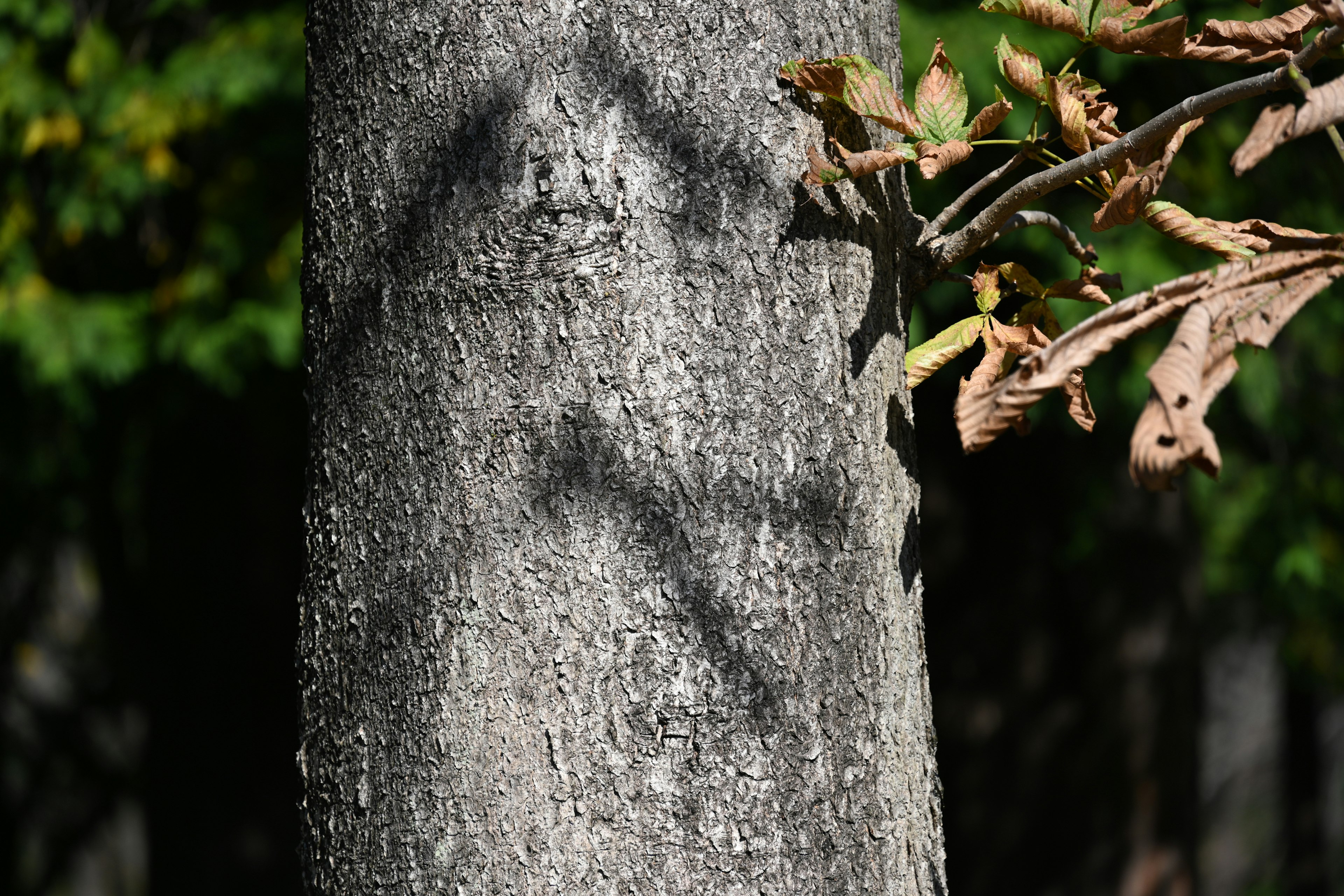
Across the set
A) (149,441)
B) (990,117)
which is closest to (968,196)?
(990,117)

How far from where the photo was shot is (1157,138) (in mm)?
1061

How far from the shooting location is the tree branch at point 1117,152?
96 centimetres

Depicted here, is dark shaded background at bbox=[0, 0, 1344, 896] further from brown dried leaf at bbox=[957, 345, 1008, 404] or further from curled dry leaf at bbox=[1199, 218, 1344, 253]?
brown dried leaf at bbox=[957, 345, 1008, 404]

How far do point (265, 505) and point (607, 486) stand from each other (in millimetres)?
5217

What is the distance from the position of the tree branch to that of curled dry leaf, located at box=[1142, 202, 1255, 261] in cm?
10

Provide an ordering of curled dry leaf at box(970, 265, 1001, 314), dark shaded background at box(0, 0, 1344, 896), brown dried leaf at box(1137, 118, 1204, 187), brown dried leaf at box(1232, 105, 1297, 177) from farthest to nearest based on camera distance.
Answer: dark shaded background at box(0, 0, 1344, 896) < curled dry leaf at box(970, 265, 1001, 314) < brown dried leaf at box(1137, 118, 1204, 187) < brown dried leaf at box(1232, 105, 1297, 177)

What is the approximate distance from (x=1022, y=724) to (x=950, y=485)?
1328 mm

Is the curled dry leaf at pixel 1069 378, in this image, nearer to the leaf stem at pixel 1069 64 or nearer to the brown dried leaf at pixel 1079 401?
the brown dried leaf at pixel 1079 401

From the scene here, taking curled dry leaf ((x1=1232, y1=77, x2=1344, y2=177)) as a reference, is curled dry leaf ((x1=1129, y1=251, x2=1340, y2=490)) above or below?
below

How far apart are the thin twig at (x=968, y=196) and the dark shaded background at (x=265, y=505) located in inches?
91.5

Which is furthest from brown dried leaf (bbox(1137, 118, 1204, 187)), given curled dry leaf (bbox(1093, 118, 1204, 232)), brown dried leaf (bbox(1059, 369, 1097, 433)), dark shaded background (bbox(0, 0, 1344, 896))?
dark shaded background (bbox(0, 0, 1344, 896))

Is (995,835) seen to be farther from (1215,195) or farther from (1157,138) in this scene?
(1157,138)

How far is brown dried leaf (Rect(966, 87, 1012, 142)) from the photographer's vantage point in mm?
1119

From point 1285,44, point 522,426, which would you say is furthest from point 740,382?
point 1285,44
